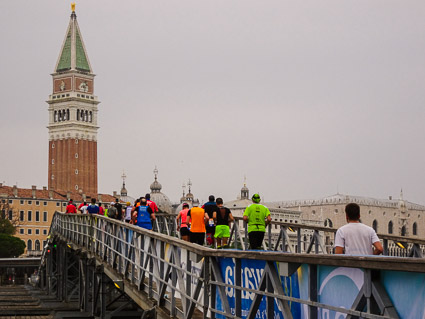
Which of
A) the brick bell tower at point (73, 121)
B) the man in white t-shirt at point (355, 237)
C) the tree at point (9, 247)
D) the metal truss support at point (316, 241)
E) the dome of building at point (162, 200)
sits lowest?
the tree at point (9, 247)

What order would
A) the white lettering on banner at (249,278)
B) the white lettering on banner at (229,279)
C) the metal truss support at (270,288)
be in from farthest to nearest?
the white lettering on banner at (229,279)
the white lettering on banner at (249,278)
the metal truss support at (270,288)

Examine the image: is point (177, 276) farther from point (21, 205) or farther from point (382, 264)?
point (21, 205)

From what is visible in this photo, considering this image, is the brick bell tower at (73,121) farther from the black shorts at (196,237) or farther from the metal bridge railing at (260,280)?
the metal bridge railing at (260,280)

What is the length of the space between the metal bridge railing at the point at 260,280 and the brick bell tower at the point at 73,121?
473 feet

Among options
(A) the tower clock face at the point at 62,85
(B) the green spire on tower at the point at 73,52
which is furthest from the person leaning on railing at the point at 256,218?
(A) the tower clock face at the point at 62,85

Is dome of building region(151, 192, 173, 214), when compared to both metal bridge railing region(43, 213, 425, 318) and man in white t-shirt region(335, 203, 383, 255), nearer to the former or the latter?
metal bridge railing region(43, 213, 425, 318)

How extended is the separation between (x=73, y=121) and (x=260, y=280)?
6348 inches

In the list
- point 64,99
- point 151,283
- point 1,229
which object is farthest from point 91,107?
point 151,283

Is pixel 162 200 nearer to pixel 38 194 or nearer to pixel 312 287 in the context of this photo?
pixel 38 194

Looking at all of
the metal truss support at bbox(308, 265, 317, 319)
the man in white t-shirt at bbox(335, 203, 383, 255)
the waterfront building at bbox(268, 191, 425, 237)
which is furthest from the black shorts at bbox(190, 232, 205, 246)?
the waterfront building at bbox(268, 191, 425, 237)

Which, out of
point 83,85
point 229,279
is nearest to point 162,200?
point 83,85

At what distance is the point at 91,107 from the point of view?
573ft

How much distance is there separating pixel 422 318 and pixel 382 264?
44 cm

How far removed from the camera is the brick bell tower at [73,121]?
15700cm
